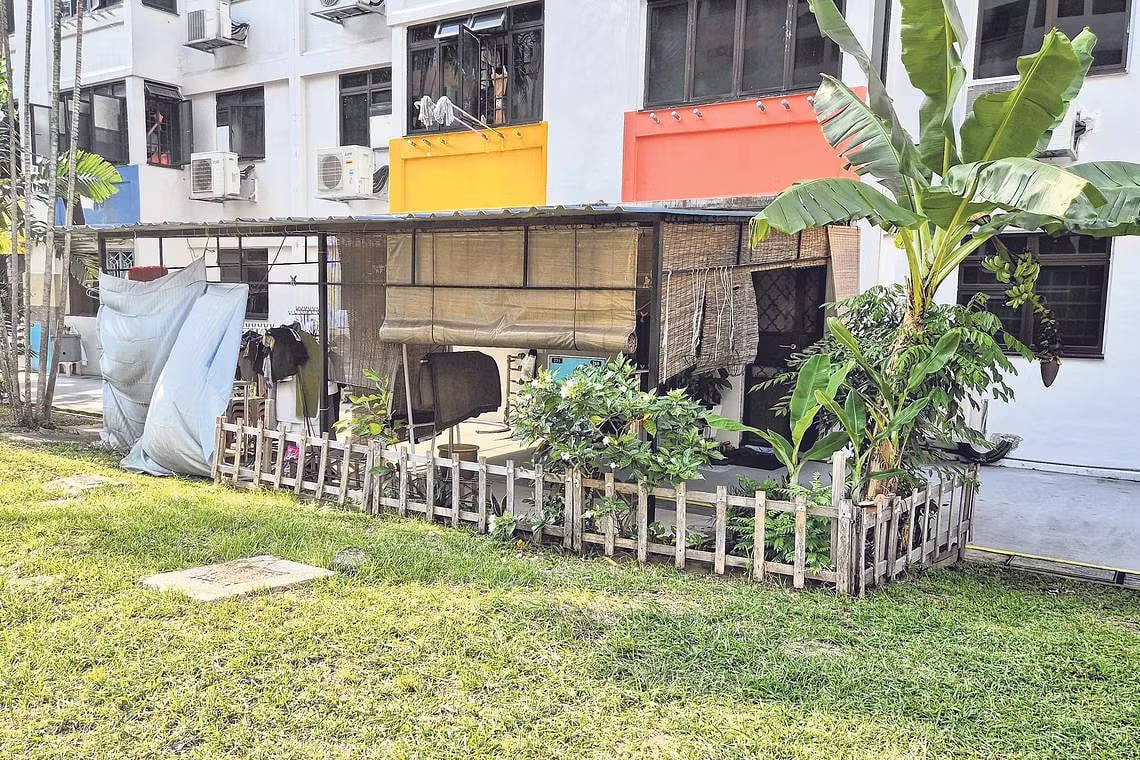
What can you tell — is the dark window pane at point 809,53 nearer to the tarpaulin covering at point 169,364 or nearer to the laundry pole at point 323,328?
the laundry pole at point 323,328

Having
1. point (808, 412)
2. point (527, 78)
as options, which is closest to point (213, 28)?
point (527, 78)

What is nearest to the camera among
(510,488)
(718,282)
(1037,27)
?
(510,488)

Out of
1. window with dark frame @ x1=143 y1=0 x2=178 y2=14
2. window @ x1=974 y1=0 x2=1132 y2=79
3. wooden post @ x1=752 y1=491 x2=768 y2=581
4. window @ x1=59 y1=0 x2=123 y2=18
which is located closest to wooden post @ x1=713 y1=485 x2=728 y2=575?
wooden post @ x1=752 y1=491 x2=768 y2=581

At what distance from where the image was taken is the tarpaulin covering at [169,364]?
906 centimetres

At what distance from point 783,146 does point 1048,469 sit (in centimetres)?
470

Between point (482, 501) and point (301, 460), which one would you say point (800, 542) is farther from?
point (301, 460)

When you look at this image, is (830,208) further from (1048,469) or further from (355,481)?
(1048,469)

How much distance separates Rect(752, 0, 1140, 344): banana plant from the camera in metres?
5.02

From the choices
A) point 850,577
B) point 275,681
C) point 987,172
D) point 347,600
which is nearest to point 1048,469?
point 850,577

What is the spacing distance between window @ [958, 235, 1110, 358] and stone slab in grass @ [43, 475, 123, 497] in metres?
9.54

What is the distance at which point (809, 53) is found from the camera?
10492 mm

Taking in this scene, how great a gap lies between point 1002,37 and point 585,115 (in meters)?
4.98

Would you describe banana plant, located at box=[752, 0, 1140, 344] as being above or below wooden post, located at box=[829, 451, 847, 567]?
above

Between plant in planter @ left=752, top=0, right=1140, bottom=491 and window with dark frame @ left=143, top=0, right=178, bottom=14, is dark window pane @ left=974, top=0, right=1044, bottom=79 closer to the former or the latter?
plant in planter @ left=752, top=0, right=1140, bottom=491
